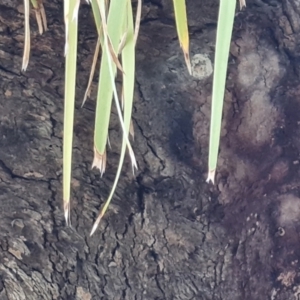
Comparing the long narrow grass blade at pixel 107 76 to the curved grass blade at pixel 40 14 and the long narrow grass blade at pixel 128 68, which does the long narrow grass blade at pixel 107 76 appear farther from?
the curved grass blade at pixel 40 14

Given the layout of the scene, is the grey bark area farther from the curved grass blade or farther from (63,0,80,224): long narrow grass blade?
(63,0,80,224): long narrow grass blade

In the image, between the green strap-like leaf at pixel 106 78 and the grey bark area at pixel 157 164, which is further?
the grey bark area at pixel 157 164

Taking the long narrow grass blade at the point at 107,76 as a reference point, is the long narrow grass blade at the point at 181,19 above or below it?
above

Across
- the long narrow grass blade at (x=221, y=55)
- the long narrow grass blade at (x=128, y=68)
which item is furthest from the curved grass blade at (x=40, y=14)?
the long narrow grass blade at (x=221, y=55)

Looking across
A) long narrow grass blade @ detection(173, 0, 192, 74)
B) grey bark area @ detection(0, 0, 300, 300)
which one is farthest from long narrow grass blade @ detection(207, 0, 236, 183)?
grey bark area @ detection(0, 0, 300, 300)

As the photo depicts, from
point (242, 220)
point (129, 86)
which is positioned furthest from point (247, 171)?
point (129, 86)

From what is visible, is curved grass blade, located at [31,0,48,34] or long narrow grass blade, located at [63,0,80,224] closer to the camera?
long narrow grass blade, located at [63,0,80,224]

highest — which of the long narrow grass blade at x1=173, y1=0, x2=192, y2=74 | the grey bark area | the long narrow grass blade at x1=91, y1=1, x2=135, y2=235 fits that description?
the long narrow grass blade at x1=173, y1=0, x2=192, y2=74

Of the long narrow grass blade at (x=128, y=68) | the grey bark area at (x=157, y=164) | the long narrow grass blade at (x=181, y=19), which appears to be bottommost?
the grey bark area at (x=157, y=164)
